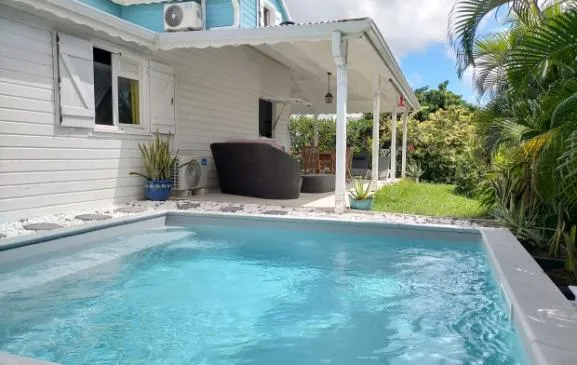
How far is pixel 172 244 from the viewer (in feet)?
17.3

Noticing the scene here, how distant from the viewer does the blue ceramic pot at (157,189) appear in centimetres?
705

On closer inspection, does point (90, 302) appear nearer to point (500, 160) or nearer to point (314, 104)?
point (500, 160)

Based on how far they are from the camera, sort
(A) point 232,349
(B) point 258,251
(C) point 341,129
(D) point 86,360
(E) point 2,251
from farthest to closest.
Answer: (C) point 341,129
(B) point 258,251
(E) point 2,251
(A) point 232,349
(D) point 86,360

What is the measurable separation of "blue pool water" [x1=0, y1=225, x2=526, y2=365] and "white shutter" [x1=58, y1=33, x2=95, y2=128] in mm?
1961

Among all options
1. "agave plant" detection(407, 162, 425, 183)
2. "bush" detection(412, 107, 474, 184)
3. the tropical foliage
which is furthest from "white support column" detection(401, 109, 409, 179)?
the tropical foliage

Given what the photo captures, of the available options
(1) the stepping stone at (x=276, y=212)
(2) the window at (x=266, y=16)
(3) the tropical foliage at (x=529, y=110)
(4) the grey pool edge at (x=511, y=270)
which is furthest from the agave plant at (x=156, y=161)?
(2) the window at (x=266, y=16)

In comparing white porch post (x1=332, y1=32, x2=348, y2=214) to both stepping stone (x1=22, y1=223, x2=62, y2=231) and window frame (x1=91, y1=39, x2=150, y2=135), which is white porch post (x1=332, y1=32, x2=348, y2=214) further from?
stepping stone (x1=22, y1=223, x2=62, y2=231)

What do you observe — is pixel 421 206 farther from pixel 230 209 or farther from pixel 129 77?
pixel 129 77

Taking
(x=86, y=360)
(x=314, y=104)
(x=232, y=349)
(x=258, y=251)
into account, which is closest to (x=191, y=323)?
(x=232, y=349)

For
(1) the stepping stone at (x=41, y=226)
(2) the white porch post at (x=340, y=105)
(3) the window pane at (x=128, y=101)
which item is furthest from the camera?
(3) the window pane at (x=128, y=101)

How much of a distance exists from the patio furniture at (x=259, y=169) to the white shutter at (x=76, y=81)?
244cm

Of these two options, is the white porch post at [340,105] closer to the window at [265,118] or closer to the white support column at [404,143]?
the window at [265,118]

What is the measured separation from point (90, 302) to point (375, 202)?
5243mm

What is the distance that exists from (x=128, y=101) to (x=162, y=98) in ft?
2.28
